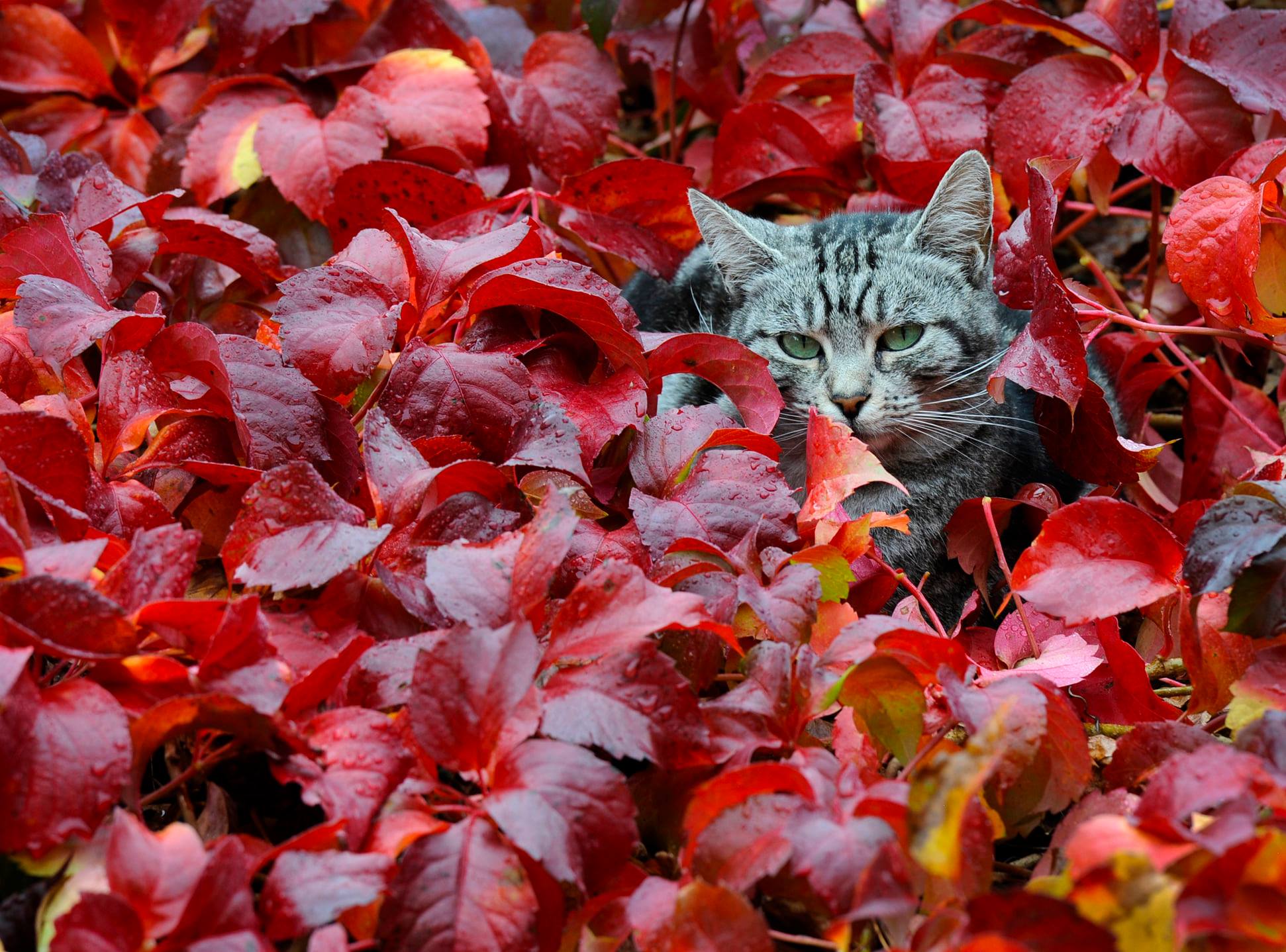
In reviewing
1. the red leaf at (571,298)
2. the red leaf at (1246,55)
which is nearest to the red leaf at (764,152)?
the red leaf at (1246,55)

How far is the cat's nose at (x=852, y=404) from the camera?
7.95ft

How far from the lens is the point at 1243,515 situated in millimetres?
1481

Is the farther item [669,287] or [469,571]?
[669,287]

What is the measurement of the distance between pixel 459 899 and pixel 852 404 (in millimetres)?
1494

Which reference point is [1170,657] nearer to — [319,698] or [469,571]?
[469,571]

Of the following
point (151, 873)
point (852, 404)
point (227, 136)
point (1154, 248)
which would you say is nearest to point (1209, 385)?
point (1154, 248)

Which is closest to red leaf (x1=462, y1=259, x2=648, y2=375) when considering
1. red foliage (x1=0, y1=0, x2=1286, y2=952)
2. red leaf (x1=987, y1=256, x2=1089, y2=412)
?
red foliage (x1=0, y1=0, x2=1286, y2=952)

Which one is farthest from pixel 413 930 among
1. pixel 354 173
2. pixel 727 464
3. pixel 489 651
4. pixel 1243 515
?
pixel 354 173

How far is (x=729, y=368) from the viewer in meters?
1.92

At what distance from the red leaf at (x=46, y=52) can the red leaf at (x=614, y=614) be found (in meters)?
2.36

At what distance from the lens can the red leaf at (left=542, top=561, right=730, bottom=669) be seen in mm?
1387

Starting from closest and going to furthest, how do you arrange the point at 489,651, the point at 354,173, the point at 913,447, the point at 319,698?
the point at 489,651 < the point at 319,698 < the point at 354,173 < the point at 913,447

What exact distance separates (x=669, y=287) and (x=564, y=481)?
1.32m

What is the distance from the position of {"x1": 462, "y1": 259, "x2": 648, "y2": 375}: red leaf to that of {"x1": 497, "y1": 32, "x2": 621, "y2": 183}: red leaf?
1067 mm
